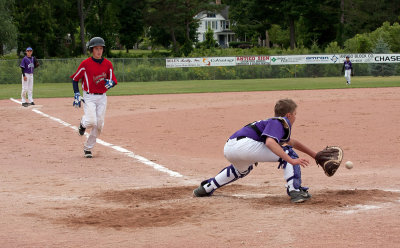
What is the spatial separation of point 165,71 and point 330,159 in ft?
120

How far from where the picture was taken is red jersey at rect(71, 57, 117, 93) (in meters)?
11.1

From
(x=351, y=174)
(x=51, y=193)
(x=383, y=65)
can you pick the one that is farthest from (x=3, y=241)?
(x=383, y=65)

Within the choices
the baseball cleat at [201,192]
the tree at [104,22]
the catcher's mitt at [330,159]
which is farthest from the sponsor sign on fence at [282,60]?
the catcher's mitt at [330,159]

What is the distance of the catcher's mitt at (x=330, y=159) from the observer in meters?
6.79

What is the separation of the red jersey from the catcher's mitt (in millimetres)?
5398

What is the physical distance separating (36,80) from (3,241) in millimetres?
38465

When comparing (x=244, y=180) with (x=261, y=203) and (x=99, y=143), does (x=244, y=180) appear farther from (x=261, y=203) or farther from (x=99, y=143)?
Result: (x=99, y=143)

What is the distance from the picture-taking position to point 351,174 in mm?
9047

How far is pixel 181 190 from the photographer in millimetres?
7785

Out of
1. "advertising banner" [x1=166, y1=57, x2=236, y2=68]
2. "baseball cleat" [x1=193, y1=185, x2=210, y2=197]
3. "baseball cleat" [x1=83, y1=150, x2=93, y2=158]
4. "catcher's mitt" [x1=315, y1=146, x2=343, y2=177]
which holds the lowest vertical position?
"baseball cleat" [x1=83, y1=150, x2=93, y2=158]

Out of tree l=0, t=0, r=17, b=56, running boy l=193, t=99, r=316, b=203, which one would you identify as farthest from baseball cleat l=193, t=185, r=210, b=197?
tree l=0, t=0, r=17, b=56

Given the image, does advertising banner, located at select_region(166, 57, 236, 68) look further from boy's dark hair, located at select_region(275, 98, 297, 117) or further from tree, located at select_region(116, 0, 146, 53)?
boy's dark hair, located at select_region(275, 98, 297, 117)

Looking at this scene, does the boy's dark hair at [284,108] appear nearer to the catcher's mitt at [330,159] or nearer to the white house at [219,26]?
the catcher's mitt at [330,159]

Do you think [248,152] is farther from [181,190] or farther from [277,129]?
[181,190]
